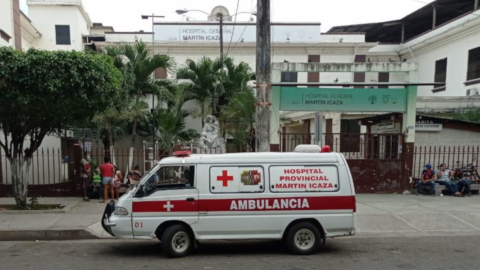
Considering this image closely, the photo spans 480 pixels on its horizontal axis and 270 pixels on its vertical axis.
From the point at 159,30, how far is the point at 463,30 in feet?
69.1

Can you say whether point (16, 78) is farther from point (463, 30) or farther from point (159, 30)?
point (463, 30)

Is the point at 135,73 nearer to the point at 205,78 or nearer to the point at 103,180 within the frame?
the point at 205,78

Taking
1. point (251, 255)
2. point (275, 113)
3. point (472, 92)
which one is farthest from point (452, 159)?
point (251, 255)

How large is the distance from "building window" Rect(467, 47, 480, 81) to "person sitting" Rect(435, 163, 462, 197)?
12593 mm

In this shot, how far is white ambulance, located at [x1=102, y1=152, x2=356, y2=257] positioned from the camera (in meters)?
6.47

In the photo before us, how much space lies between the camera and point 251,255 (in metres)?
6.68

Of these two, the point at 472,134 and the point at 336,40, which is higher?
the point at 336,40

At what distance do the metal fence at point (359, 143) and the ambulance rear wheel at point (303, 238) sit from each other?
6.50 m

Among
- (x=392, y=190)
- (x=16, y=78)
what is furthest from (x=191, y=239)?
(x=392, y=190)

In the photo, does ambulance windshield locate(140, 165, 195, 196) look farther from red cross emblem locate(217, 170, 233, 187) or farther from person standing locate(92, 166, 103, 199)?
person standing locate(92, 166, 103, 199)

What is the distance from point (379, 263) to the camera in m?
6.16

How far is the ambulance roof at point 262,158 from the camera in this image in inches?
262

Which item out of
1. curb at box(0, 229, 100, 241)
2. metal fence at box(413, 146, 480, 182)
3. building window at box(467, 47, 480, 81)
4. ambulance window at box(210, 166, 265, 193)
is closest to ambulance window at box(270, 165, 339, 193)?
ambulance window at box(210, 166, 265, 193)

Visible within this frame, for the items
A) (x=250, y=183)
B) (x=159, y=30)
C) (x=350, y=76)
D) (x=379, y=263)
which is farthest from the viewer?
(x=159, y=30)
